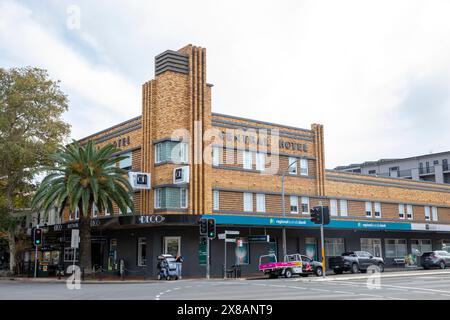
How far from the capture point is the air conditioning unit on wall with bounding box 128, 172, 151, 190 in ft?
135

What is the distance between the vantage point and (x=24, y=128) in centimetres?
4891

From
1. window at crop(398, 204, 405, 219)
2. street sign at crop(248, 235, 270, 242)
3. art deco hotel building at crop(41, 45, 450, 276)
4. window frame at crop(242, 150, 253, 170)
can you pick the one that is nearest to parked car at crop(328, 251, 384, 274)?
art deco hotel building at crop(41, 45, 450, 276)

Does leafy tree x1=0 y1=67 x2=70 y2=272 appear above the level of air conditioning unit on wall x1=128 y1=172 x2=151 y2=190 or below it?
above

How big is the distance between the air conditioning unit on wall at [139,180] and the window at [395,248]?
86.9 ft

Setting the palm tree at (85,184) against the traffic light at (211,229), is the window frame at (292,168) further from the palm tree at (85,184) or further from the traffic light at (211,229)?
the palm tree at (85,184)

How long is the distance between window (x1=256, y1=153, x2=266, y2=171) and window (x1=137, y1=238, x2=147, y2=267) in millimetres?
10876

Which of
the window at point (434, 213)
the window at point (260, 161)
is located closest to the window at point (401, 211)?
the window at point (434, 213)

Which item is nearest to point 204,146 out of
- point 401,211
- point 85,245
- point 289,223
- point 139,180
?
point 139,180

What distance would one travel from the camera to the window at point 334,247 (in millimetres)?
50688

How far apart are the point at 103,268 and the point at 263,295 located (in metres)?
28.8

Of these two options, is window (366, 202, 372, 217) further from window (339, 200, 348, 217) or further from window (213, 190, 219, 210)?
window (213, 190, 219, 210)

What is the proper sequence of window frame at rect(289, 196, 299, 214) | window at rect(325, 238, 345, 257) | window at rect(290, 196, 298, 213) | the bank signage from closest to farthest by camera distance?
the bank signage
window frame at rect(289, 196, 299, 214)
window at rect(290, 196, 298, 213)
window at rect(325, 238, 345, 257)

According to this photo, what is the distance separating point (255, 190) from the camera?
45.3 m
